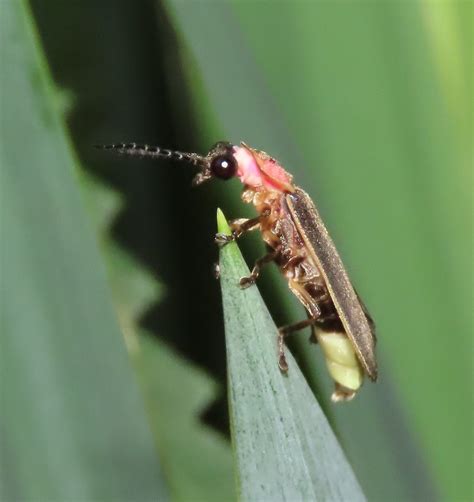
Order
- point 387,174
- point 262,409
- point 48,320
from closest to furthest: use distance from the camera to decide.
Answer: point 262,409 → point 48,320 → point 387,174

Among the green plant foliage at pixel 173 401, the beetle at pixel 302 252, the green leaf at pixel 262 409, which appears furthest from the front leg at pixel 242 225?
the green leaf at pixel 262 409

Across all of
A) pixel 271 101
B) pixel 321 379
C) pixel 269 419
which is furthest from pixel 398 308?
pixel 269 419

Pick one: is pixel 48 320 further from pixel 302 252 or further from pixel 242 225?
pixel 302 252

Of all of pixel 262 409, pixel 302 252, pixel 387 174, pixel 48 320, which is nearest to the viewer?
pixel 262 409

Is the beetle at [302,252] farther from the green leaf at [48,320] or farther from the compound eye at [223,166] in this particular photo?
the green leaf at [48,320]

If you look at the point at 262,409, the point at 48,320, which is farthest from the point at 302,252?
the point at 262,409

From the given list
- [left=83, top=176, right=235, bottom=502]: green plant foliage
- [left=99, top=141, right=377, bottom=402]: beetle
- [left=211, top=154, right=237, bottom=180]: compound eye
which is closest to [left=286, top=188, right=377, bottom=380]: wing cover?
[left=99, top=141, right=377, bottom=402]: beetle

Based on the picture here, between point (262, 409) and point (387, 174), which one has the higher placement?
point (387, 174)
